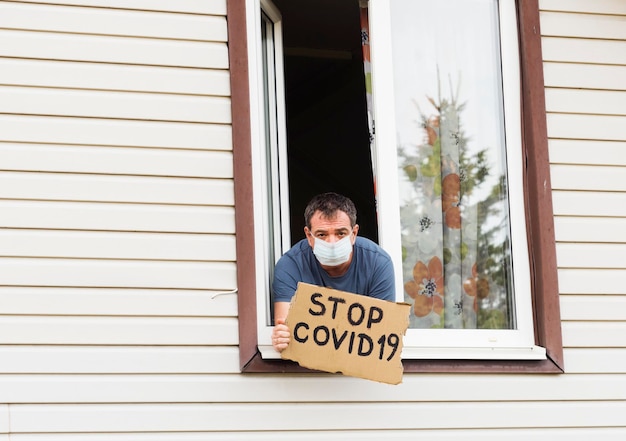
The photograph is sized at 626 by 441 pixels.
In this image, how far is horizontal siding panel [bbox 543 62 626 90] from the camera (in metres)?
5.04

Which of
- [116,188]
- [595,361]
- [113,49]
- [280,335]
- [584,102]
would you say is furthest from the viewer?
[584,102]

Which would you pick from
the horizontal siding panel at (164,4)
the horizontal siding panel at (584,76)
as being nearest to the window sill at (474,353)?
the horizontal siding panel at (584,76)

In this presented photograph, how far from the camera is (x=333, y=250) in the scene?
441cm

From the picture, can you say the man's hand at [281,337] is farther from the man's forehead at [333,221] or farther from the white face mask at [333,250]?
the man's forehead at [333,221]

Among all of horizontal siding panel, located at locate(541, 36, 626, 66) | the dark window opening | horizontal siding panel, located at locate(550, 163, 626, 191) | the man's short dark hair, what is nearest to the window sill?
the man's short dark hair

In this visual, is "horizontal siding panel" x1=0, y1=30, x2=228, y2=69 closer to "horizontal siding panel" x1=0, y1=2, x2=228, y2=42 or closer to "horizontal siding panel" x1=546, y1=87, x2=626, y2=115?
"horizontal siding panel" x1=0, y1=2, x2=228, y2=42

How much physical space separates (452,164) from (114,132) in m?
1.59

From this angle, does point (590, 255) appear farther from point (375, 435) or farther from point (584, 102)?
point (375, 435)

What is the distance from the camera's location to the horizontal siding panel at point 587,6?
16.8 ft

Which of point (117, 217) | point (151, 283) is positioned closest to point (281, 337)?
point (151, 283)

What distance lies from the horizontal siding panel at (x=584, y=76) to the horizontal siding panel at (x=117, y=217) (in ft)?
5.53

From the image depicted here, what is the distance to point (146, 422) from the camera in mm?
4375

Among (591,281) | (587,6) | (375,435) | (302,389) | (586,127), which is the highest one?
(587,6)

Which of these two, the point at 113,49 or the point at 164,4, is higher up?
the point at 164,4
